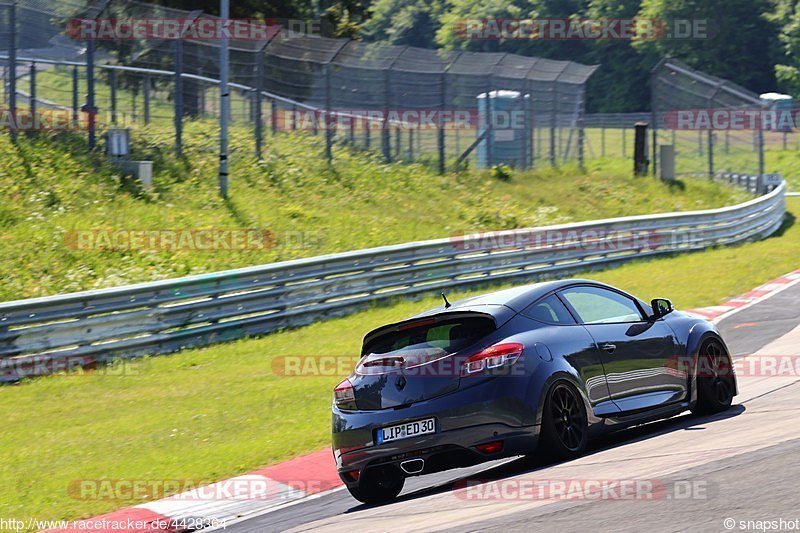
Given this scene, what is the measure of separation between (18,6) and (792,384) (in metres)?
17.0

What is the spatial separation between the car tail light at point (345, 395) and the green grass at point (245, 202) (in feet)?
32.5

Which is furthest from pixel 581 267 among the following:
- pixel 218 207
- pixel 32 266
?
pixel 32 266

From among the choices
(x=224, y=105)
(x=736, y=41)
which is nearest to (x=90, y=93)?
(x=224, y=105)

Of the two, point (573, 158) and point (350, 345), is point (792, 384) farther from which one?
point (573, 158)

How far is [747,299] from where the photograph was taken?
18.9m

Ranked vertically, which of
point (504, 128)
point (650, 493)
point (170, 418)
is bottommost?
point (170, 418)

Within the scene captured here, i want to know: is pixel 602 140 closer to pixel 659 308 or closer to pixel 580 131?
pixel 580 131

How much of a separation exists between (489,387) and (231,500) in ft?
7.95

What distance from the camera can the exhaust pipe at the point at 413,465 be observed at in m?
7.97

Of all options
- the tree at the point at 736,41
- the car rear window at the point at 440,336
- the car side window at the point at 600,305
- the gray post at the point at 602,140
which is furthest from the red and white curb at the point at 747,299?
the tree at the point at 736,41

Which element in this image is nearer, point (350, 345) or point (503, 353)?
point (503, 353)

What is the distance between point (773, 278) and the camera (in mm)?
21312

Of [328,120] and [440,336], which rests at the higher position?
[328,120]

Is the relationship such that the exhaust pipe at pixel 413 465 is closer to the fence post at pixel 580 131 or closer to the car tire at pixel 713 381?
the car tire at pixel 713 381
